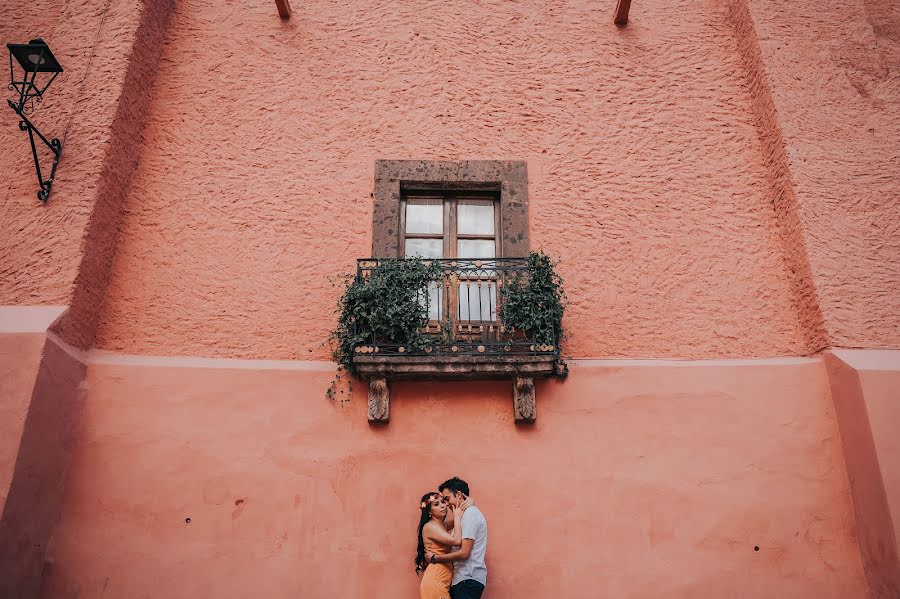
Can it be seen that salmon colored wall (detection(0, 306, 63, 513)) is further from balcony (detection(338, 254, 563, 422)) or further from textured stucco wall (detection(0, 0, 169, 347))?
balcony (detection(338, 254, 563, 422))

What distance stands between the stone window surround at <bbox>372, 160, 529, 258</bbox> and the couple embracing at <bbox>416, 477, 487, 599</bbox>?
7.52 ft

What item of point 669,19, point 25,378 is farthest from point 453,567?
point 669,19

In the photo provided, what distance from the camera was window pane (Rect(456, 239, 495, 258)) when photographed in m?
6.24

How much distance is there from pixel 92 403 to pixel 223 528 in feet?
4.91

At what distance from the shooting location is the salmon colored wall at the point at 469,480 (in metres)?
4.97

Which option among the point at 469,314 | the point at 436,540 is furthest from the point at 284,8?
the point at 436,540

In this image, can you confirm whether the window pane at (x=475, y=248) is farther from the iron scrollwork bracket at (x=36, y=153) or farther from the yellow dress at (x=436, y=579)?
the iron scrollwork bracket at (x=36, y=153)

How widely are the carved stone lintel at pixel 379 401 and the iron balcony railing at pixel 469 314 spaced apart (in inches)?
9.9

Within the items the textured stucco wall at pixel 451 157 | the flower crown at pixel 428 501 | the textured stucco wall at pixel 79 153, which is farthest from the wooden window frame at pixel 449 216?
the textured stucco wall at pixel 79 153

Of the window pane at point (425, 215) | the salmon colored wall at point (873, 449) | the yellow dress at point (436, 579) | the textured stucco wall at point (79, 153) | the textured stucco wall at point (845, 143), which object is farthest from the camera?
the window pane at point (425, 215)

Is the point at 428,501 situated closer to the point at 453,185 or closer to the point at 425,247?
the point at 425,247

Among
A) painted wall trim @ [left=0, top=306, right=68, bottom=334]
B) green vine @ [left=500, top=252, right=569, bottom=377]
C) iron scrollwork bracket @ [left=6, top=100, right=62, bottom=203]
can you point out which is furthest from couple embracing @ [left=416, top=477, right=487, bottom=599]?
iron scrollwork bracket @ [left=6, top=100, right=62, bottom=203]

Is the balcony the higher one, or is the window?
the window

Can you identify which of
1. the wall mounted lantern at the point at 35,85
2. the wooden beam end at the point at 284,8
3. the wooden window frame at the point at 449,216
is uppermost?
the wooden beam end at the point at 284,8
